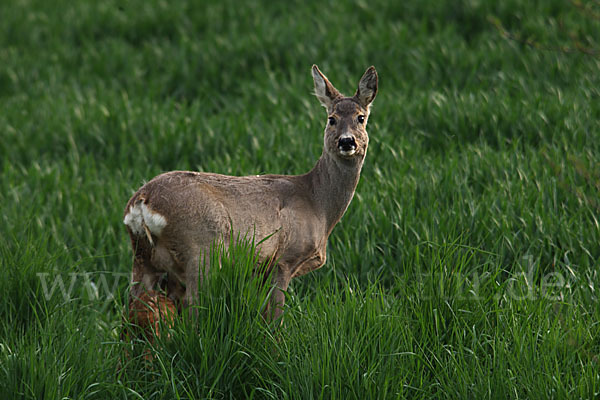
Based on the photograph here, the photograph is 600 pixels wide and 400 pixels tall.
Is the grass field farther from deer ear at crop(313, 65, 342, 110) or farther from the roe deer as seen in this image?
deer ear at crop(313, 65, 342, 110)

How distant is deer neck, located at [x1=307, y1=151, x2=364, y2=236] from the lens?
4523 mm

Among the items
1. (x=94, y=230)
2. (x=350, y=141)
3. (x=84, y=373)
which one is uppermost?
(x=350, y=141)

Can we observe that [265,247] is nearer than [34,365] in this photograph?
No

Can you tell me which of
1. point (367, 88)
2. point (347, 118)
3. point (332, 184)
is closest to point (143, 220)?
point (332, 184)

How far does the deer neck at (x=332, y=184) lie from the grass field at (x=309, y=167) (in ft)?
1.42

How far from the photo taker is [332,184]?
14.9ft

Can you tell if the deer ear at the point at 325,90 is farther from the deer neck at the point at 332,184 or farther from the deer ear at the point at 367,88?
the deer neck at the point at 332,184

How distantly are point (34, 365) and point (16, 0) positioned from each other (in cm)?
1069

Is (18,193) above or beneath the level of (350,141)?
beneath

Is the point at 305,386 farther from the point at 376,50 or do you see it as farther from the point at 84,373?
the point at 376,50

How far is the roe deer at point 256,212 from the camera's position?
13.1 feet

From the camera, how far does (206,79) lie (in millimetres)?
9562

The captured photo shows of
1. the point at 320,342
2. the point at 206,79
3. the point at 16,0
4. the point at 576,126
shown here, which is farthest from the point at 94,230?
the point at 16,0

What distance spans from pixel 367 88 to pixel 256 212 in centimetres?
105
